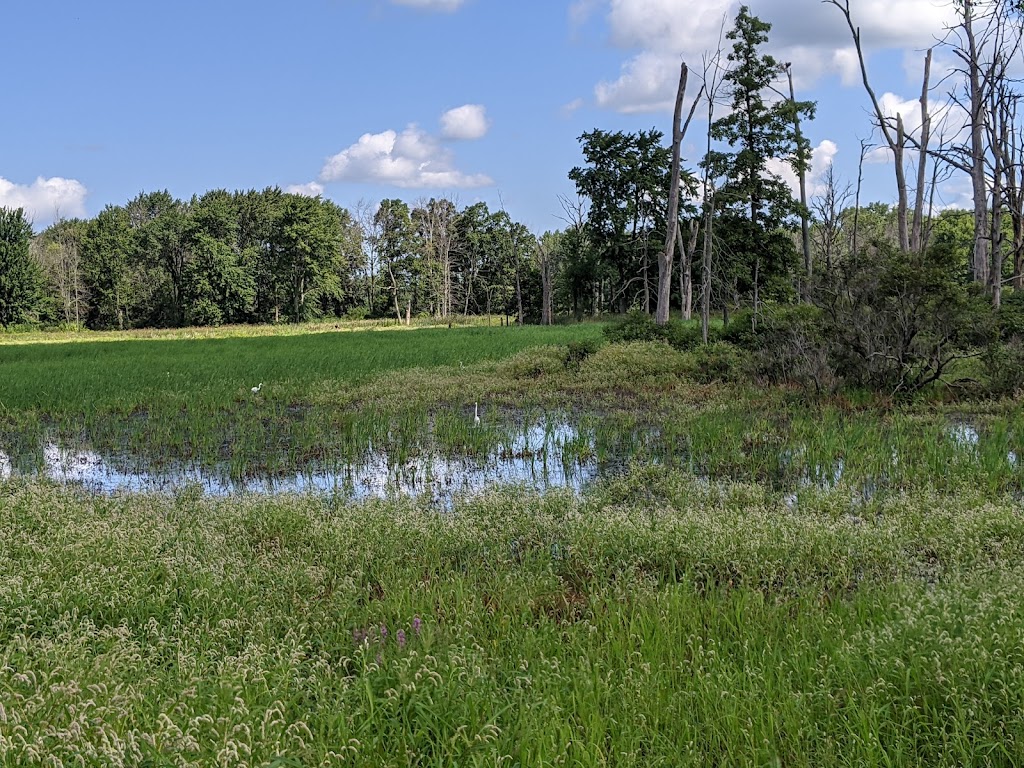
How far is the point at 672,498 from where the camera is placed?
8.25 meters

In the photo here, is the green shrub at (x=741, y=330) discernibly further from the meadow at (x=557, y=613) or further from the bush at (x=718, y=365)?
the meadow at (x=557, y=613)

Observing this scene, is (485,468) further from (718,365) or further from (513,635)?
(718,365)

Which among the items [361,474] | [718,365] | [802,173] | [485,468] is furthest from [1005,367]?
[802,173]

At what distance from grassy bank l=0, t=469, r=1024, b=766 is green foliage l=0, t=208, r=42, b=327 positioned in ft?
220

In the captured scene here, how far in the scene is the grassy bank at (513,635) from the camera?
337 cm

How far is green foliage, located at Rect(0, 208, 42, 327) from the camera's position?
62.9 m

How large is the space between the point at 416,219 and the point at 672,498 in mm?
71553

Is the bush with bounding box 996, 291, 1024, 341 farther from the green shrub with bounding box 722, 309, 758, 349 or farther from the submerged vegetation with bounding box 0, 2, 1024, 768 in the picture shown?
the green shrub with bounding box 722, 309, 758, 349

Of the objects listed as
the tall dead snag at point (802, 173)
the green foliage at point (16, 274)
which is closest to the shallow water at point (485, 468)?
the tall dead snag at point (802, 173)

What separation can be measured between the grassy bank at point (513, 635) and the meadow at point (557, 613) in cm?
2

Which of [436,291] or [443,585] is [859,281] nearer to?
[443,585]

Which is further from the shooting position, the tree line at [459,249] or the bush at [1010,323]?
the tree line at [459,249]

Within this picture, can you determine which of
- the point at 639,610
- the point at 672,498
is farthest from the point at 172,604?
the point at 672,498

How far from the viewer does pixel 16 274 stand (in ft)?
209
